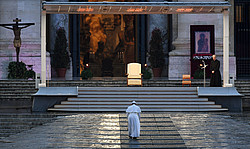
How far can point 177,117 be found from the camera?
16.5 meters

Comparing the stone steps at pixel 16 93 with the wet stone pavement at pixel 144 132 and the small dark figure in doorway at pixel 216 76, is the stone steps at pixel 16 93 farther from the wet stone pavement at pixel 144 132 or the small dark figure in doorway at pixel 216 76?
the small dark figure in doorway at pixel 216 76

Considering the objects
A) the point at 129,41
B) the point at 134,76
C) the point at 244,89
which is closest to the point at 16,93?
the point at 134,76

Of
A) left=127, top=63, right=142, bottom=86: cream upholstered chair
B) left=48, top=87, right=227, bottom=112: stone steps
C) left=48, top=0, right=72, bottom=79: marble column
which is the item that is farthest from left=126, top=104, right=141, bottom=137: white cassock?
left=48, top=0, right=72, bottom=79: marble column

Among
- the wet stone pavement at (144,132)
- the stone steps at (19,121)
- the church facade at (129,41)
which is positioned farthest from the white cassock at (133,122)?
the church facade at (129,41)

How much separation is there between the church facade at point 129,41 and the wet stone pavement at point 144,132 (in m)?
9.90

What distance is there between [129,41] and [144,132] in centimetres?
2014

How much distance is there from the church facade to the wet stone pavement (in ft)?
32.5

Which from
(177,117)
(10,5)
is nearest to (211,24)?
(10,5)

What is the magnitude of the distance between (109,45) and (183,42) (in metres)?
7.75

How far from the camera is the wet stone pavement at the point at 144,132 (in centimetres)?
1331

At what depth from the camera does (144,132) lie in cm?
1476

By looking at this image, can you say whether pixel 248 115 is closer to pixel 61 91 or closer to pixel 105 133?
pixel 105 133

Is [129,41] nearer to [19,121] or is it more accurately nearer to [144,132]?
[19,121]

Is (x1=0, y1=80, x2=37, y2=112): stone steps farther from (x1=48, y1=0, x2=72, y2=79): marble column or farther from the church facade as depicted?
(x1=48, y1=0, x2=72, y2=79): marble column
